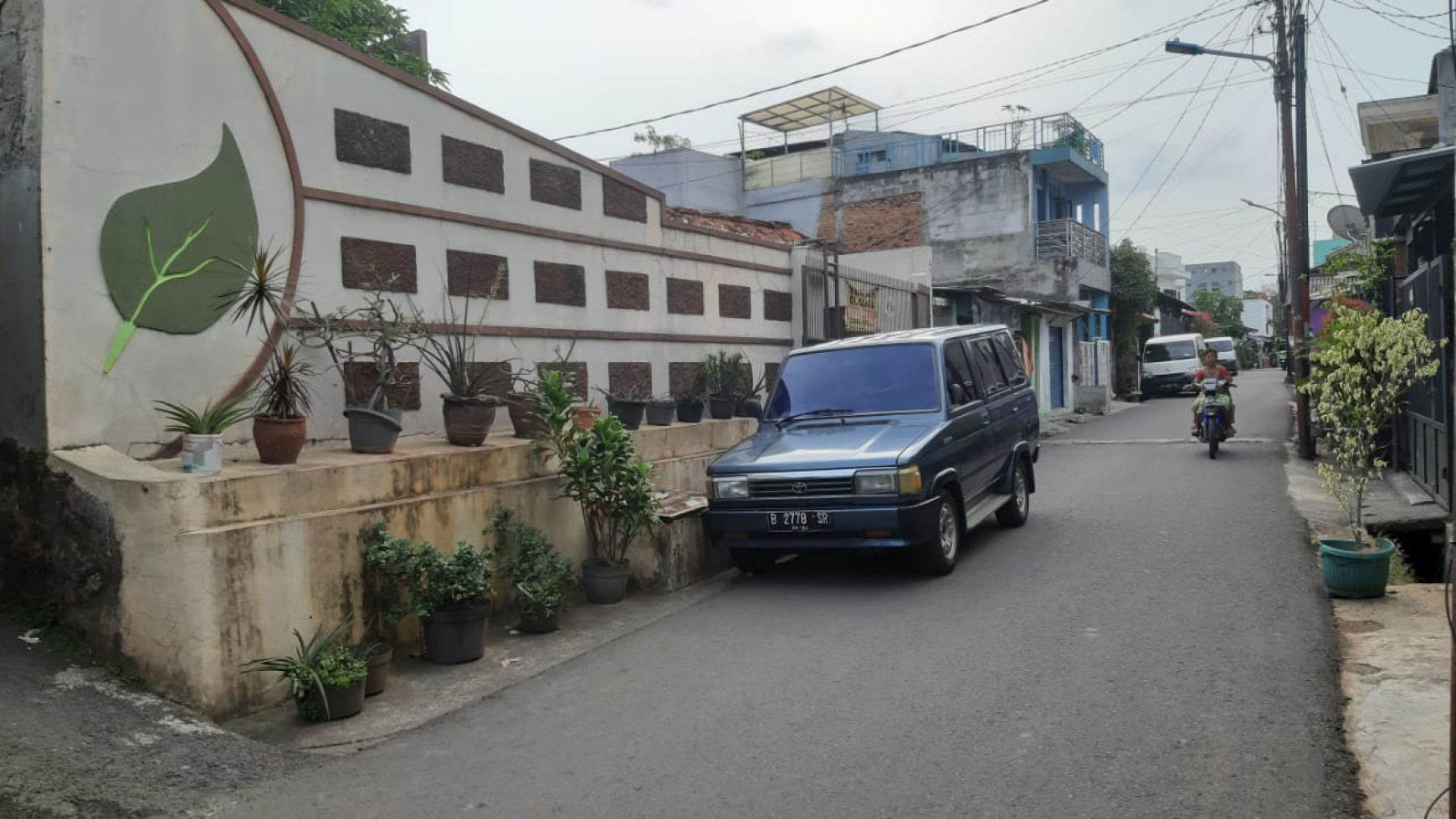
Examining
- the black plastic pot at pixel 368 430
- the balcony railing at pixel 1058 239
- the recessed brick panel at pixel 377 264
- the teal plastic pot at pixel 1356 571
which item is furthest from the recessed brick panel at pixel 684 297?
the balcony railing at pixel 1058 239

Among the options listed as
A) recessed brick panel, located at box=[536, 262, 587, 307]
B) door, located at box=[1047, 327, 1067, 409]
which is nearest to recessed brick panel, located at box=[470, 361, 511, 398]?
recessed brick panel, located at box=[536, 262, 587, 307]

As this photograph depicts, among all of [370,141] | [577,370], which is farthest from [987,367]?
[370,141]

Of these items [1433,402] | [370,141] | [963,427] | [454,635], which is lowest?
[454,635]

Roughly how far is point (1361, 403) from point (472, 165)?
744 cm

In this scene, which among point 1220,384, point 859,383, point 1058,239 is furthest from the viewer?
point 1058,239

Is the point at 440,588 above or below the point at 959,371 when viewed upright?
below

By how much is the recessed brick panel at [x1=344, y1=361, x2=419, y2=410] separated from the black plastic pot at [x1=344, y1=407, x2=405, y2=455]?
41cm

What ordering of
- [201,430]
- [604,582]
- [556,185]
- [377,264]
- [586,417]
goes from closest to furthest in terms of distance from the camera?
[201,430] < [604,582] < [377,264] < [586,417] < [556,185]

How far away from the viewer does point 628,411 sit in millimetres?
10062

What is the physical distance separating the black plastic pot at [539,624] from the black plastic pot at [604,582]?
2.50 ft

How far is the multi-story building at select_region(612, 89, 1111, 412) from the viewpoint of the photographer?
27375 mm

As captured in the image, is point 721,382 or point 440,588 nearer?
point 440,588

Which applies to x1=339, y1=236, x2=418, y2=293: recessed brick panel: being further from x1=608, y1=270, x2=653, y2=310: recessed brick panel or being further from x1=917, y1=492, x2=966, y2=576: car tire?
x1=917, y1=492, x2=966, y2=576: car tire

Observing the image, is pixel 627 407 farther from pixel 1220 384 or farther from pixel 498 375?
pixel 1220 384
